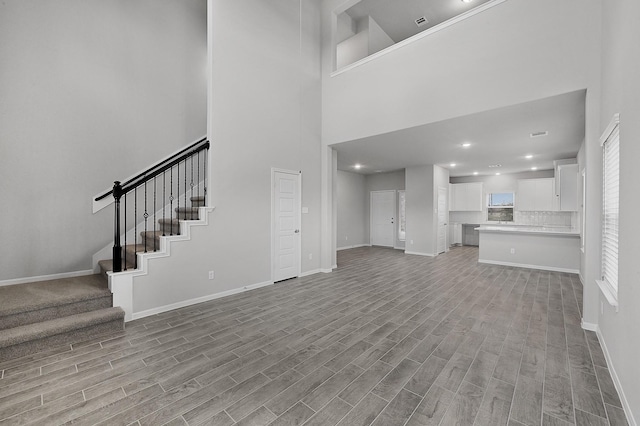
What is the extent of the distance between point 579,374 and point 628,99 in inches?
86.2

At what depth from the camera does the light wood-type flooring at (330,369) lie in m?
1.77

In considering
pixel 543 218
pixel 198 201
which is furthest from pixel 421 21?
pixel 198 201

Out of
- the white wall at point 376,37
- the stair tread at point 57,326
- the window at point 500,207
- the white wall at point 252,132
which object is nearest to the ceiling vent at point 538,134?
the white wall at point 252,132

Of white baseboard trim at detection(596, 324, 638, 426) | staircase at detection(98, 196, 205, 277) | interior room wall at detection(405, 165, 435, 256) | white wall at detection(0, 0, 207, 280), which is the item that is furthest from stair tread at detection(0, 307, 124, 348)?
interior room wall at detection(405, 165, 435, 256)

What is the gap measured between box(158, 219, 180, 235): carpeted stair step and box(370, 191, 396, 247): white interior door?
737 centimetres

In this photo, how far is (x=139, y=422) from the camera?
66.3 inches

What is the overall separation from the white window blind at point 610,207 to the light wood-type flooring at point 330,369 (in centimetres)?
81

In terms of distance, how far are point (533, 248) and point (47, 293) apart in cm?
873

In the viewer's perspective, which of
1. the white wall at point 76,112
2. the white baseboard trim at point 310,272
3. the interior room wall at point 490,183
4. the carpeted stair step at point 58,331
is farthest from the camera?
the interior room wall at point 490,183

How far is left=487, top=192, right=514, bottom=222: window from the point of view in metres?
9.58

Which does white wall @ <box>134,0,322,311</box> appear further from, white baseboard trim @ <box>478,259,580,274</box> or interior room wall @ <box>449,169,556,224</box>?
interior room wall @ <box>449,169,556,224</box>

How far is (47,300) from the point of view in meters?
2.79

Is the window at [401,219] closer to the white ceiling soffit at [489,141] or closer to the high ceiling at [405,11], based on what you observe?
the white ceiling soffit at [489,141]

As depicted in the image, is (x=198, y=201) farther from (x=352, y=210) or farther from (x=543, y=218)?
(x=543, y=218)
